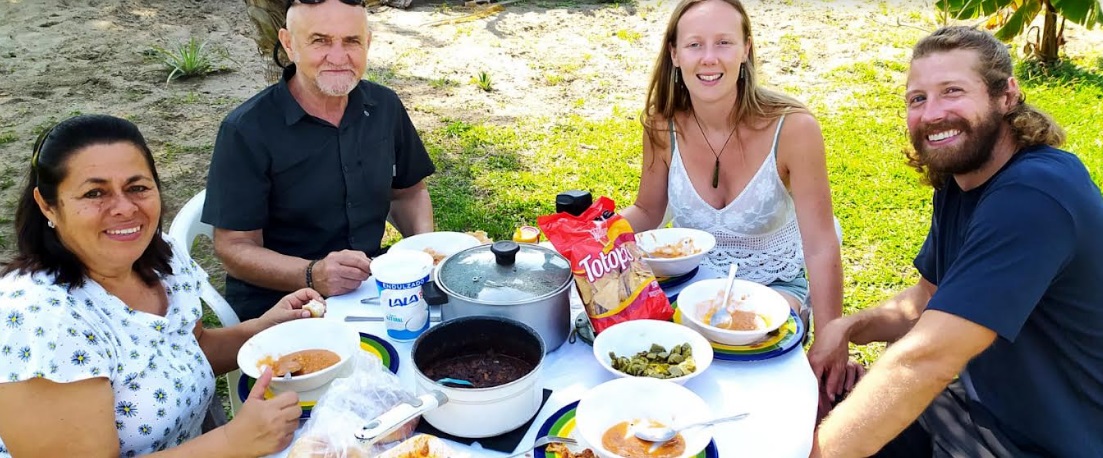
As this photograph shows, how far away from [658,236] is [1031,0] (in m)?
6.64

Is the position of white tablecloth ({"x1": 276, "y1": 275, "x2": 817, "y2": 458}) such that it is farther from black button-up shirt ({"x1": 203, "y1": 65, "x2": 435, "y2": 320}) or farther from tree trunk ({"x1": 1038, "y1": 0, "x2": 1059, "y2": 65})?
tree trunk ({"x1": 1038, "y1": 0, "x2": 1059, "y2": 65})

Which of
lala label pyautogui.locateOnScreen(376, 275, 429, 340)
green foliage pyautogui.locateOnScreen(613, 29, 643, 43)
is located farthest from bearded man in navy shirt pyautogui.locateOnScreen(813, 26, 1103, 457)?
green foliage pyautogui.locateOnScreen(613, 29, 643, 43)

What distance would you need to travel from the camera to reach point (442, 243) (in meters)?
2.59

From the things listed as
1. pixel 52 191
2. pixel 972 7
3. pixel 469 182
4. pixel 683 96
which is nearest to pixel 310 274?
pixel 52 191

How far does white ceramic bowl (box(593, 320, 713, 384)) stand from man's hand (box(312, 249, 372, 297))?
2.88 feet

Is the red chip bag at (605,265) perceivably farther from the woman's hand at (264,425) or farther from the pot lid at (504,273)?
the woman's hand at (264,425)

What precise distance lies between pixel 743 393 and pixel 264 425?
1151mm

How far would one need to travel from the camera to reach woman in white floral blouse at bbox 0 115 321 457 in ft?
5.28

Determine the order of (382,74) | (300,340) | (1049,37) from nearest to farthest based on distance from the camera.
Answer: (300,340) → (1049,37) → (382,74)

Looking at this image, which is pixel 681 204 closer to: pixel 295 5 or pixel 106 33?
pixel 295 5

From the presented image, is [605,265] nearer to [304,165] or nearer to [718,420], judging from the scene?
[718,420]

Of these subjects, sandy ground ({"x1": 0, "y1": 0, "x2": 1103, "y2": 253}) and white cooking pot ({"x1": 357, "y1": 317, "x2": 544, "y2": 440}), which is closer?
white cooking pot ({"x1": 357, "y1": 317, "x2": 544, "y2": 440})

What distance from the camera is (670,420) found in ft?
5.44

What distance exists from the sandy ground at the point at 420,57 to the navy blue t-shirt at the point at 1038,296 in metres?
5.18
